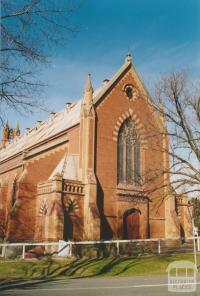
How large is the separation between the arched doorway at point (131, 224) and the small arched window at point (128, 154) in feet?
8.97

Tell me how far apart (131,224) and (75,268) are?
1335 centimetres

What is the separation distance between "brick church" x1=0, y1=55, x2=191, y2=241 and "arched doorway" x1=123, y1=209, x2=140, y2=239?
0.08 meters

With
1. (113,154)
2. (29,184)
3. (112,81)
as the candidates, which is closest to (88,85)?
(112,81)

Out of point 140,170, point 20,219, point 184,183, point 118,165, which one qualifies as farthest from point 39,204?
point 184,183

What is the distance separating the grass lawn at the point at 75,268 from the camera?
16.4 m

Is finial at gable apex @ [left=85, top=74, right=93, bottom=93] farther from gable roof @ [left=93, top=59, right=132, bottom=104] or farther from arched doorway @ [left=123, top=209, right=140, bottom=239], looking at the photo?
arched doorway @ [left=123, top=209, right=140, bottom=239]

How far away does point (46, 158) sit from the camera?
1240 inches

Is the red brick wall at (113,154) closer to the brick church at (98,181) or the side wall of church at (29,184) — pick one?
the brick church at (98,181)

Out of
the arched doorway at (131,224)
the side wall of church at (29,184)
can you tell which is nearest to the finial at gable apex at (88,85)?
the side wall of church at (29,184)

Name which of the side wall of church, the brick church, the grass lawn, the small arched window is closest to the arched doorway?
the brick church

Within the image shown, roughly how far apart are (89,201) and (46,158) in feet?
21.4

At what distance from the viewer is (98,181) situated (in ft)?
95.6

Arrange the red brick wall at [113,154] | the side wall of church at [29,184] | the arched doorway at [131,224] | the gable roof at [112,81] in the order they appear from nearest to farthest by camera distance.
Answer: the side wall of church at [29,184]
the red brick wall at [113,154]
the arched doorway at [131,224]
the gable roof at [112,81]

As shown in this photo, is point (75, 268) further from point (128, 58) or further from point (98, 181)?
point (128, 58)
